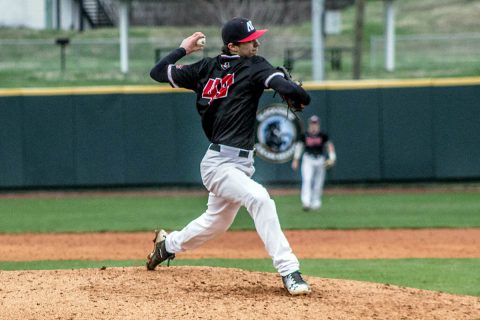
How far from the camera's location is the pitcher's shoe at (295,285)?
281 inches

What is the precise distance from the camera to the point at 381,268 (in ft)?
34.4

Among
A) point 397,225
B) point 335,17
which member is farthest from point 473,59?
point 397,225

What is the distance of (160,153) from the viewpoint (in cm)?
2055

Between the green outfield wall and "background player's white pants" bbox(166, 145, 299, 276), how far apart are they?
501 inches

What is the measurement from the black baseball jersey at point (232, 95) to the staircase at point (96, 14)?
3201cm

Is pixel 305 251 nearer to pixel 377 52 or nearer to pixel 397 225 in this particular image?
pixel 397 225

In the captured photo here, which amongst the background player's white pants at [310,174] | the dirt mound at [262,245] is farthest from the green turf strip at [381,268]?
the background player's white pants at [310,174]

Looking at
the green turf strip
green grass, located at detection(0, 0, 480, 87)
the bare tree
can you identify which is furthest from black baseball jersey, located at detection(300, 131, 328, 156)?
green grass, located at detection(0, 0, 480, 87)

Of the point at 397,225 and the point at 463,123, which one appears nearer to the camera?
the point at 397,225

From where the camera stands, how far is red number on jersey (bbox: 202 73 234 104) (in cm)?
730

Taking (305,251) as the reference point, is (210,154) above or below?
above

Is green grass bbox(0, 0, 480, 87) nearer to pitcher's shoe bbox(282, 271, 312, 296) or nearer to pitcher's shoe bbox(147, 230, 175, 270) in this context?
pitcher's shoe bbox(147, 230, 175, 270)

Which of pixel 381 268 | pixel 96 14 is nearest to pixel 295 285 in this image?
pixel 381 268

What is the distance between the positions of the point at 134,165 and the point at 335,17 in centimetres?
868
